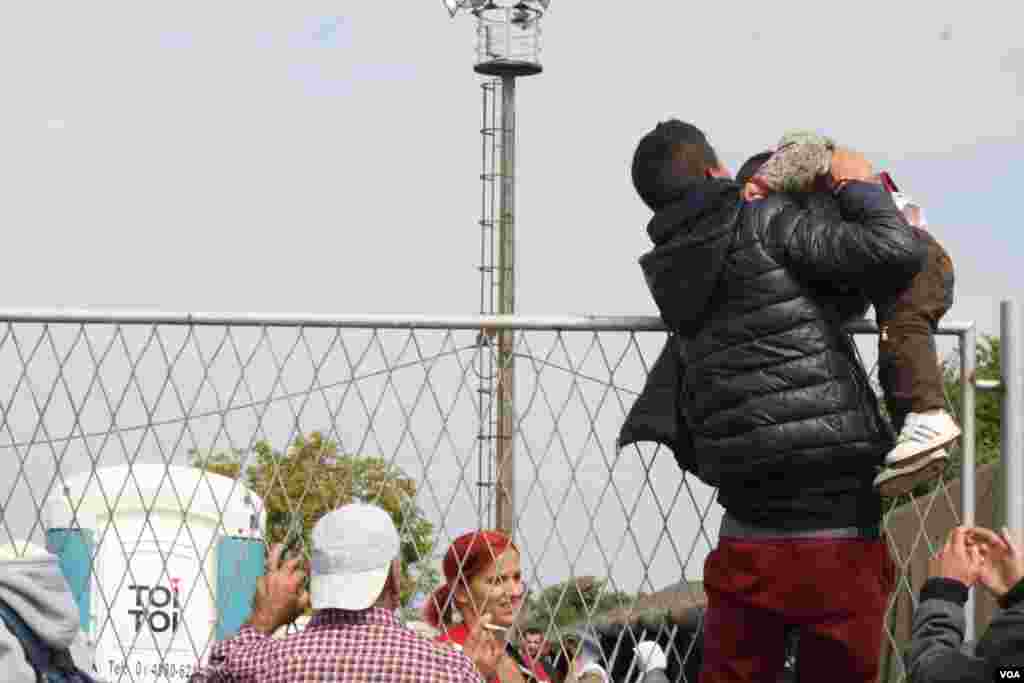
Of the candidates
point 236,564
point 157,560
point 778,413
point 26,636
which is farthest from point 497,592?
point 157,560

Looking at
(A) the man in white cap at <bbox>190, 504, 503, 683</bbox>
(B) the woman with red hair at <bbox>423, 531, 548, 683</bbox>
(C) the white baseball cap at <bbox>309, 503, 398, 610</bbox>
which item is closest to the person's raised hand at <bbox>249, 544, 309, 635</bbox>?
(A) the man in white cap at <bbox>190, 504, 503, 683</bbox>

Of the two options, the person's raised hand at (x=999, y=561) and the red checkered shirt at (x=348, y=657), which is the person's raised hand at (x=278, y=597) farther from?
the person's raised hand at (x=999, y=561)

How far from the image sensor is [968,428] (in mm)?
6016

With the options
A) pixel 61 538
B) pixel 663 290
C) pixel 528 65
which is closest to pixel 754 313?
pixel 663 290

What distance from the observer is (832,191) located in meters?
5.51

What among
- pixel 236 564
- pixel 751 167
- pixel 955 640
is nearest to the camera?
pixel 955 640

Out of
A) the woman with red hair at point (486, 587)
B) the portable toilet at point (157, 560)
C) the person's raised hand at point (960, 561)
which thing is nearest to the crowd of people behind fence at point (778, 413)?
the person's raised hand at point (960, 561)

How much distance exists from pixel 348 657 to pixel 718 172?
1.77 meters

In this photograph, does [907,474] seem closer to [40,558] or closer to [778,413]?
[778,413]

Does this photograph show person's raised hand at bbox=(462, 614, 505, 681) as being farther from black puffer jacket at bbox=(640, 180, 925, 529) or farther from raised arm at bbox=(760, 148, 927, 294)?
raised arm at bbox=(760, 148, 927, 294)

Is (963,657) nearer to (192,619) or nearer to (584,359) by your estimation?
(584,359)

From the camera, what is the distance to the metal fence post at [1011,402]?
5.90 metres

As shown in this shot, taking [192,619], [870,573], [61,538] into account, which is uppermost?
[870,573]

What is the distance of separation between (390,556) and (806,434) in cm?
113
